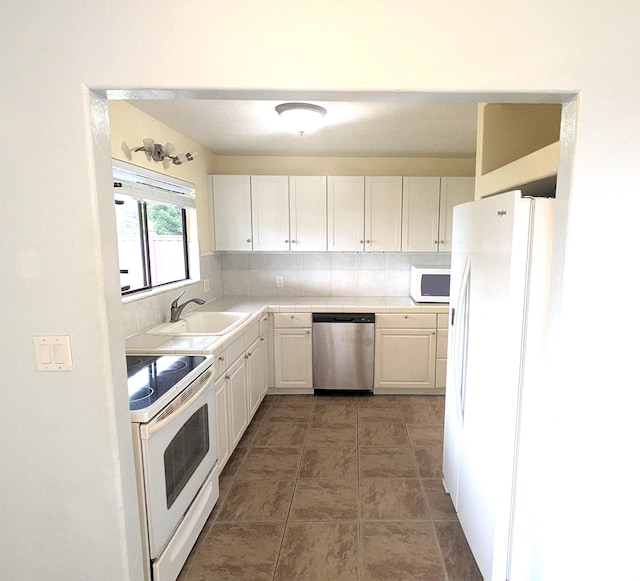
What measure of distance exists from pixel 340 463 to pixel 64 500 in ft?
5.65

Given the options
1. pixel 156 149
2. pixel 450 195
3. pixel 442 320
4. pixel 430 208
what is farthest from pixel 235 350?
pixel 450 195

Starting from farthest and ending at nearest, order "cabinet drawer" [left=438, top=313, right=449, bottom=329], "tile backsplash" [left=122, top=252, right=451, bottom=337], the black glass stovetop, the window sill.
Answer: "tile backsplash" [left=122, top=252, right=451, bottom=337] → "cabinet drawer" [left=438, top=313, right=449, bottom=329] → the window sill → the black glass stovetop

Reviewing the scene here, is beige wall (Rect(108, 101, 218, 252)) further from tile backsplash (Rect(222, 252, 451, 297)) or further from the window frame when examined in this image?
tile backsplash (Rect(222, 252, 451, 297))

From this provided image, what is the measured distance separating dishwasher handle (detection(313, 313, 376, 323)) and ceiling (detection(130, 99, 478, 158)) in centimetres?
155

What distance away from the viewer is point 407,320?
355 centimetres

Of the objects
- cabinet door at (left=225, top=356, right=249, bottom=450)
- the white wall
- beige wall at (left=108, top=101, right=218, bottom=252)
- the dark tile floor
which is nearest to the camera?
the white wall

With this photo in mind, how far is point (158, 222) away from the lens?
299cm

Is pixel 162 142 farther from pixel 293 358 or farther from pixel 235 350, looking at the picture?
pixel 293 358

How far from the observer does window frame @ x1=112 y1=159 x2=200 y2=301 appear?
2309mm

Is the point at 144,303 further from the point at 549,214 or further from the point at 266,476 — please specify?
the point at 549,214

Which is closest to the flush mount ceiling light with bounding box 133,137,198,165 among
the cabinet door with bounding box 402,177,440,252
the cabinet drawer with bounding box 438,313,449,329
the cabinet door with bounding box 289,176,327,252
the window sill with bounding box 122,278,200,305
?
the window sill with bounding box 122,278,200,305

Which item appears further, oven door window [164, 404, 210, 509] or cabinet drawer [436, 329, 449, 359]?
cabinet drawer [436, 329, 449, 359]

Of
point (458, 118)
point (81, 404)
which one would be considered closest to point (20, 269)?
point (81, 404)

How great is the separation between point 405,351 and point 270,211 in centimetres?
188
